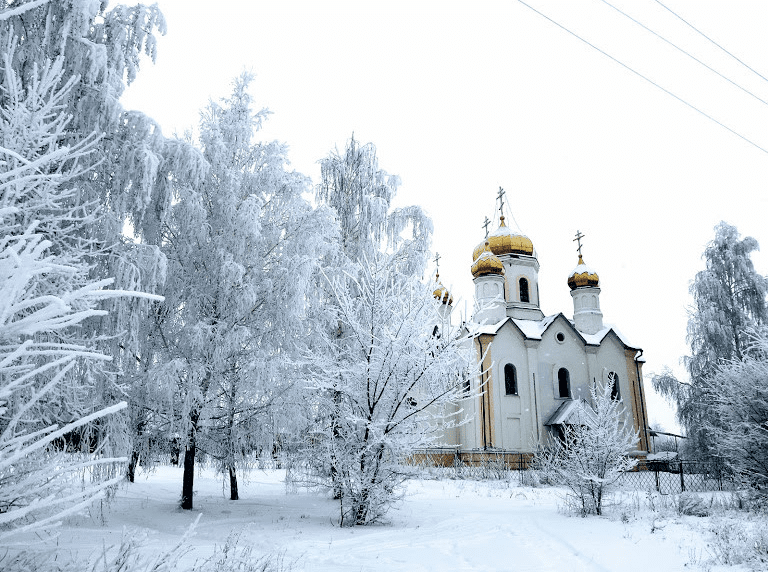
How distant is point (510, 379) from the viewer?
89.3 ft

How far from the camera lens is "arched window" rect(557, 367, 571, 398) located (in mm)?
28231

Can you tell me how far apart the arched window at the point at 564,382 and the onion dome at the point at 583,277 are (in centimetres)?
604

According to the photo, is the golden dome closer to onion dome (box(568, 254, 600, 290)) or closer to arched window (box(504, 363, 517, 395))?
onion dome (box(568, 254, 600, 290))

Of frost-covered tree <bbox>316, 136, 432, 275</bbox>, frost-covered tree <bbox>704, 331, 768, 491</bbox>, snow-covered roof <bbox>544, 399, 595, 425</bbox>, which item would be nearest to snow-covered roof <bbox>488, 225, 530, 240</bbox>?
snow-covered roof <bbox>544, 399, 595, 425</bbox>

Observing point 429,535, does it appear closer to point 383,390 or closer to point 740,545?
point 383,390

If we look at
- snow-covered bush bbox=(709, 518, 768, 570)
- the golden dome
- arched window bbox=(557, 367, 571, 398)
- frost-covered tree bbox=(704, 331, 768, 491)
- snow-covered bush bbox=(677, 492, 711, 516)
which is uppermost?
the golden dome

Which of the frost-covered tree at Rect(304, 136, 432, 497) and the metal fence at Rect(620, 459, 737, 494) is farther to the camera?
the metal fence at Rect(620, 459, 737, 494)

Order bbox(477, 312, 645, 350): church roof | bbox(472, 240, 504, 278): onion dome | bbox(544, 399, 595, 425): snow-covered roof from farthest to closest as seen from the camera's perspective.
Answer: bbox(472, 240, 504, 278): onion dome < bbox(477, 312, 645, 350): church roof < bbox(544, 399, 595, 425): snow-covered roof

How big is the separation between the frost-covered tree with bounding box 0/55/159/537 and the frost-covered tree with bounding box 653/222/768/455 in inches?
788

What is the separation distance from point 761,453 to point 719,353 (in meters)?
11.2

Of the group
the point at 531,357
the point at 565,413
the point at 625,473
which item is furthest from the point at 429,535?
the point at 531,357

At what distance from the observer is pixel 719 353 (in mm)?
20078

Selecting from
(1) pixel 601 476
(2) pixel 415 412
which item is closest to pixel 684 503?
(1) pixel 601 476

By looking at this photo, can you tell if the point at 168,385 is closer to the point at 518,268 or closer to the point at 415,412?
the point at 415,412
